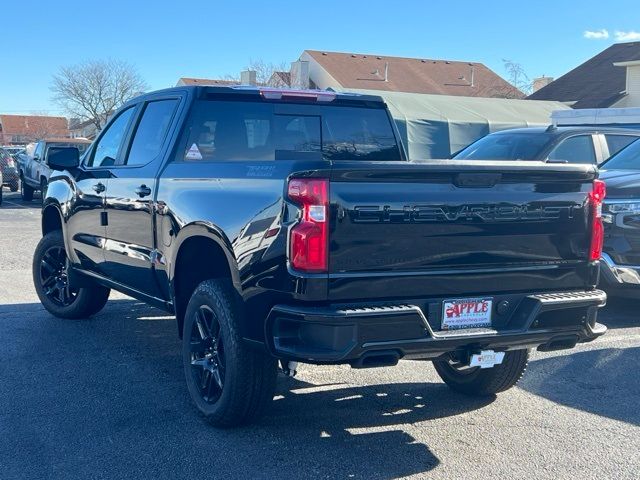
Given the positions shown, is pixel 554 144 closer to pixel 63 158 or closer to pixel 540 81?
pixel 63 158

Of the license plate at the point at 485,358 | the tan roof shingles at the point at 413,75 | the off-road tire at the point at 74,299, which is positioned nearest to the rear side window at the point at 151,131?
the off-road tire at the point at 74,299

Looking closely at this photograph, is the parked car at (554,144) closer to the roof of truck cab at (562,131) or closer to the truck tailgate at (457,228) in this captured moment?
the roof of truck cab at (562,131)

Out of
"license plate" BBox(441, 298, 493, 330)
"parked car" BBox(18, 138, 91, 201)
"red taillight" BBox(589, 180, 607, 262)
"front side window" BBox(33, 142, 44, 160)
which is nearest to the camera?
"license plate" BBox(441, 298, 493, 330)

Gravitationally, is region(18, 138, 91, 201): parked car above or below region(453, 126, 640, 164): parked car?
below

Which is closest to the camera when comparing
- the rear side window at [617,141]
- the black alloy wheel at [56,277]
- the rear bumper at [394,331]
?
the rear bumper at [394,331]

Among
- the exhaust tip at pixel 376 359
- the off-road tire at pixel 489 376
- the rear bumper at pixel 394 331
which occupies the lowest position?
the off-road tire at pixel 489 376

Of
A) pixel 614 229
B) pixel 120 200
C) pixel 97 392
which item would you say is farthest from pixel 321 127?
pixel 614 229

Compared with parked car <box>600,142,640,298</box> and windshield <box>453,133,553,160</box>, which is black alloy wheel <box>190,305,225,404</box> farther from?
windshield <box>453,133,553,160</box>

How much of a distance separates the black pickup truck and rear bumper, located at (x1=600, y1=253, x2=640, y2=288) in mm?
2789

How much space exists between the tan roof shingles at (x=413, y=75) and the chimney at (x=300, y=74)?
1752mm

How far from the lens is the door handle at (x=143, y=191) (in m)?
5.52

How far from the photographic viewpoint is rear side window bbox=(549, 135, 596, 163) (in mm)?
9320

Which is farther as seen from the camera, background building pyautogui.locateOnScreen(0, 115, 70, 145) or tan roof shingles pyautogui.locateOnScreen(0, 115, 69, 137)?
tan roof shingles pyautogui.locateOnScreen(0, 115, 69, 137)

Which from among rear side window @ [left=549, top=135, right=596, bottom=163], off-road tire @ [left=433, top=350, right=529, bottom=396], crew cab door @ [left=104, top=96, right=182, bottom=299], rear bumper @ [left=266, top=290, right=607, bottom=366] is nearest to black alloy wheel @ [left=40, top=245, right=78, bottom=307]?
crew cab door @ [left=104, top=96, right=182, bottom=299]
